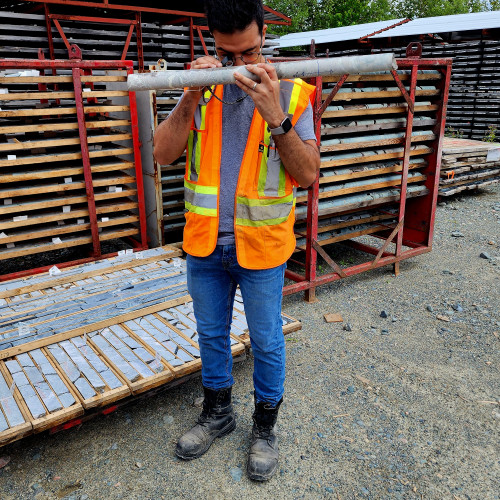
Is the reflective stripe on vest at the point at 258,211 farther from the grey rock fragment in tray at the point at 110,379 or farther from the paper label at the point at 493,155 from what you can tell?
the paper label at the point at 493,155

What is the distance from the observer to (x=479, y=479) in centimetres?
291

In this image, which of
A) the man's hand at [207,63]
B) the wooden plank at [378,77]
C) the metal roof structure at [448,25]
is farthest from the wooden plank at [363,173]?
the metal roof structure at [448,25]

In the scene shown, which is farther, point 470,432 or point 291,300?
point 291,300

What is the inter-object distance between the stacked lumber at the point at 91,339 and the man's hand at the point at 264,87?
6.39ft

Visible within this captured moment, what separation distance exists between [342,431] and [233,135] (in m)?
2.13

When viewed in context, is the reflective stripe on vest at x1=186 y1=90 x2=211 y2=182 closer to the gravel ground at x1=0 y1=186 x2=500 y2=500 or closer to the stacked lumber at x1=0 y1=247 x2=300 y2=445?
the stacked lumber at x1=0 y1=247 x2=300 y2=445

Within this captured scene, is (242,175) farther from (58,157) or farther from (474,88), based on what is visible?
(474,88)

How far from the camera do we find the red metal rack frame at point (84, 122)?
430cm

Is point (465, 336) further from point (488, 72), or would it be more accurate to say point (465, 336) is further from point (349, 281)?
point (488, 72)

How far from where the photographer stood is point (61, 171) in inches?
182

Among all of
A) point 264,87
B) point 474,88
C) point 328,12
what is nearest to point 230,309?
point 264,87

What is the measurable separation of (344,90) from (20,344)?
3.75m

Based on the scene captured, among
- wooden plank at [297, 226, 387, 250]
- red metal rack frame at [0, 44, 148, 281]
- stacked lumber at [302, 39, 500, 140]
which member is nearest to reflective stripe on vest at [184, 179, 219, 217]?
red metal rack frame at [0, 44, 148, 281]

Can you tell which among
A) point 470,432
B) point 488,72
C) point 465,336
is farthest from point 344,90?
point 488,72
